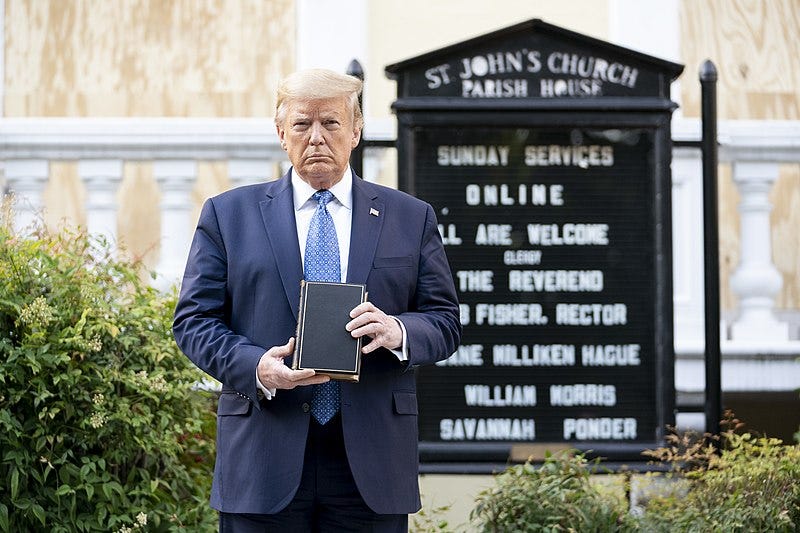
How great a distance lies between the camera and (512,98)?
4.88m

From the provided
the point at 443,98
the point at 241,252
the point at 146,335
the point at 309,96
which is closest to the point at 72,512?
the point at 146,335

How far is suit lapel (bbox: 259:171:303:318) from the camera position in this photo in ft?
9.46

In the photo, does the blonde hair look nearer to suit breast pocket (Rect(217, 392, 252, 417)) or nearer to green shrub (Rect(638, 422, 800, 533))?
suit breast pocket (Rect(217, 392, 252, 417))

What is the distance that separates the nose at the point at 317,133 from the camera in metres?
2.87

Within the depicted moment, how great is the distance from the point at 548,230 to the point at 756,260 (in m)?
1.42

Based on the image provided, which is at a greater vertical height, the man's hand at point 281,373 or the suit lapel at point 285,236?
the suit lapel at point 285,236

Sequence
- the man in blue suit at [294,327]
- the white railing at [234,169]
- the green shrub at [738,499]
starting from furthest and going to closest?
1. the white railing at [234,169]
2. the green shrub at [738,499]
3. the man in blue suit at [294,327]

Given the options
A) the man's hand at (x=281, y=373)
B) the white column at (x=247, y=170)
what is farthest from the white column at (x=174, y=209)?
the man's hand at (x=281, y=373)

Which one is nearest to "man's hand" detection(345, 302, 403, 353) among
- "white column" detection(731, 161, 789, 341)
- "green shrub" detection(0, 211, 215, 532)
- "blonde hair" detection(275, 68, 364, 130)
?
"blonde hair" detection(275, 68, 364, 130)

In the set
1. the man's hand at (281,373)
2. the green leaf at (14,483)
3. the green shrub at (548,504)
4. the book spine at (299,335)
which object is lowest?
the green shrub at (548,504)

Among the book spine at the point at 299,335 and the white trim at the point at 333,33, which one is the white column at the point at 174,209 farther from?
the book spine at the point at 299,335

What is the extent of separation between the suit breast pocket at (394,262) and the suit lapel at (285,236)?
0.17 m

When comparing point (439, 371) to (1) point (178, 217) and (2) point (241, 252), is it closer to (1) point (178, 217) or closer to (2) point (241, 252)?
(1) point (178, 217)

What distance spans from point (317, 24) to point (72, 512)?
338cm
